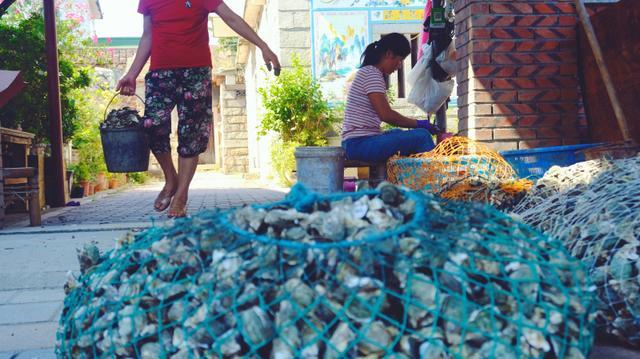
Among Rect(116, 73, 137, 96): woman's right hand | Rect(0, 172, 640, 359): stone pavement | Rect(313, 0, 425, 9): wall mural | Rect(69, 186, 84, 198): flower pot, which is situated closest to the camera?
Rect(0, 172, 640, 359): stone pavement

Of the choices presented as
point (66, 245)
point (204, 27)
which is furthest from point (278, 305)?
point (204, 27)

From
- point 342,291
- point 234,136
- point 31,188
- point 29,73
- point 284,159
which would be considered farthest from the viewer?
point 234,136

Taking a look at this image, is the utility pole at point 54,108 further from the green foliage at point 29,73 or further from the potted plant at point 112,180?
the potted plant at point 112,180

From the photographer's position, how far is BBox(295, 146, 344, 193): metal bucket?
4.10 metres

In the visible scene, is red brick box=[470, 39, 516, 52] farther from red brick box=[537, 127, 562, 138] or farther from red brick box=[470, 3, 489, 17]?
red brick box=[537, 127, 562, 138]

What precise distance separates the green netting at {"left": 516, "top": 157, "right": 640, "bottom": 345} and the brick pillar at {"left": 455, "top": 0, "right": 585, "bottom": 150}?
1846 mm

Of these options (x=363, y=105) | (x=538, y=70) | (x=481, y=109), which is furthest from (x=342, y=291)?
(x=538, y=70)

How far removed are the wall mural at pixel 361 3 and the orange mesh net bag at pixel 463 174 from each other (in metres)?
6.10

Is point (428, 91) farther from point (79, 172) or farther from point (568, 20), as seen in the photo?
point (79, 172)

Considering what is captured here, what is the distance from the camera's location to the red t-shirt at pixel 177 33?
3.87 meters

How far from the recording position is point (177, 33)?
12.7 ft

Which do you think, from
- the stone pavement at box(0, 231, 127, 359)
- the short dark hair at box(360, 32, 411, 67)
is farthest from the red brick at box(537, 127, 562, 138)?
the stone pavement at box(0, 231, 127, 359)

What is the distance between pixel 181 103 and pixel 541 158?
7.84 ft

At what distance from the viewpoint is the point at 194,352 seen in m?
1.15
